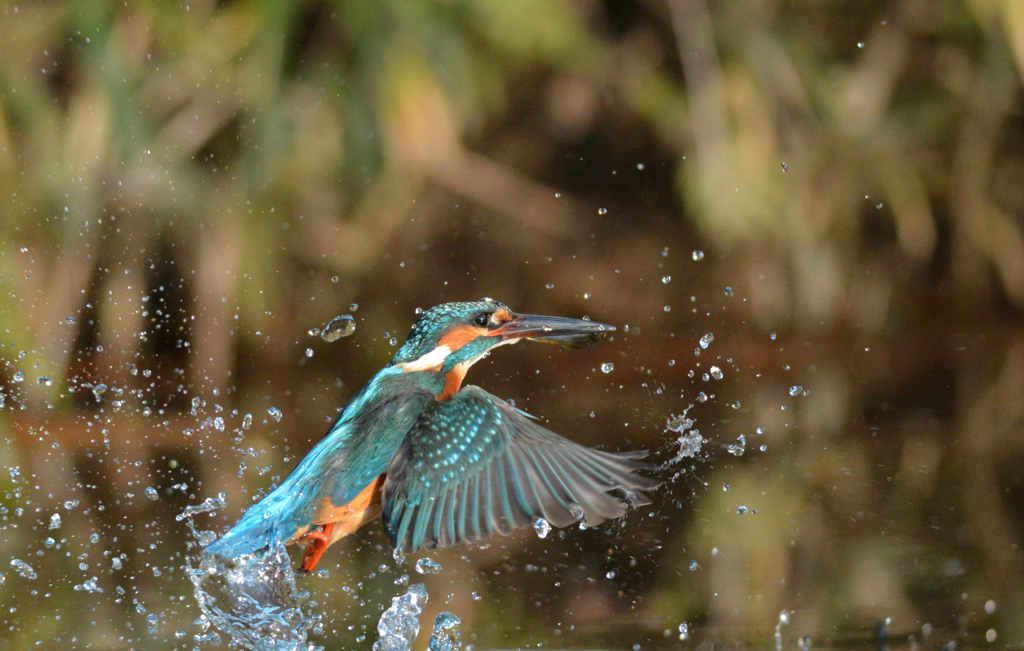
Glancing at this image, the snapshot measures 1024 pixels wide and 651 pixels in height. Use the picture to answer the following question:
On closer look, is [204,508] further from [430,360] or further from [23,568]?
[430,360]

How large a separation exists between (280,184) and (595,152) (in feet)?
5.07

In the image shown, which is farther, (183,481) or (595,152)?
(595,152)

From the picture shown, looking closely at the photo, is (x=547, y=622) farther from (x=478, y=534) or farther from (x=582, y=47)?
(x=582, y=47)

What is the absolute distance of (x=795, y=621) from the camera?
1907 millimetres

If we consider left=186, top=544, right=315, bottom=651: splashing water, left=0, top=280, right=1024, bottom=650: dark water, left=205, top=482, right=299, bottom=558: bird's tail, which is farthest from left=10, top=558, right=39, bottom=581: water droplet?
left=205, top=482, right=299, bottom=558: bird's tail

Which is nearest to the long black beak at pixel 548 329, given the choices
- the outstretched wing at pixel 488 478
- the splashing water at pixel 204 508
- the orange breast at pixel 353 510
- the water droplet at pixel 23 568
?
the outstretched wing at pixel 488 478

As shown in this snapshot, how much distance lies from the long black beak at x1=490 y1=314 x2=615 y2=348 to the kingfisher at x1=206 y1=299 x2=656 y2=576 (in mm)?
188

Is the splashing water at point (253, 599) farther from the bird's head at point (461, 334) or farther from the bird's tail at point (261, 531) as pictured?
the bird's head at point (461, 334)

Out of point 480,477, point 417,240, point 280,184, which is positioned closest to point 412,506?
point 480,477

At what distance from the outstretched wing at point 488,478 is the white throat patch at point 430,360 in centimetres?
17

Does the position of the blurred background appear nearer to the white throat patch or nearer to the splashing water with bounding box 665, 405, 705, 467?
the splashing water with bounding box 665, 405, 705, 467

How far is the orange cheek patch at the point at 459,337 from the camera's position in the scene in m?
2.10

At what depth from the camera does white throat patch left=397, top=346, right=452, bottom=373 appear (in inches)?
82.7

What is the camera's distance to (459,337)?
2.11 m
